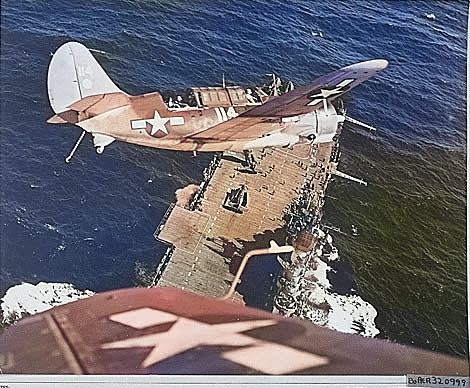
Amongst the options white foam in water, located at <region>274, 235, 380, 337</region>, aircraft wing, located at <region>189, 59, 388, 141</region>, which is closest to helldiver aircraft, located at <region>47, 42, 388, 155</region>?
aircraft wing, located at <region>189, 59, 388, 141</region>

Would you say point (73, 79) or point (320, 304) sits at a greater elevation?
point (73, 79)

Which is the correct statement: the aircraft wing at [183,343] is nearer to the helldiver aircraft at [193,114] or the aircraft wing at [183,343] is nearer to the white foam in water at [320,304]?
the white foam in water at [320,304]

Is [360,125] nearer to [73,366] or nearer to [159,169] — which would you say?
[159,169]

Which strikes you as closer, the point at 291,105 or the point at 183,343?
the point at 183,343

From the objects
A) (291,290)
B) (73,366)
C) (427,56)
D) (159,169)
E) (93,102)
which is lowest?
(73,366)

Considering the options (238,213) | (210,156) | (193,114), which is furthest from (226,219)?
(193,114)

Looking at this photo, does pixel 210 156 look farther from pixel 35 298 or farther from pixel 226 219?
pixel 35 298

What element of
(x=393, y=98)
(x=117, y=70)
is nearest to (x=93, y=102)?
(x=117, y=70)
